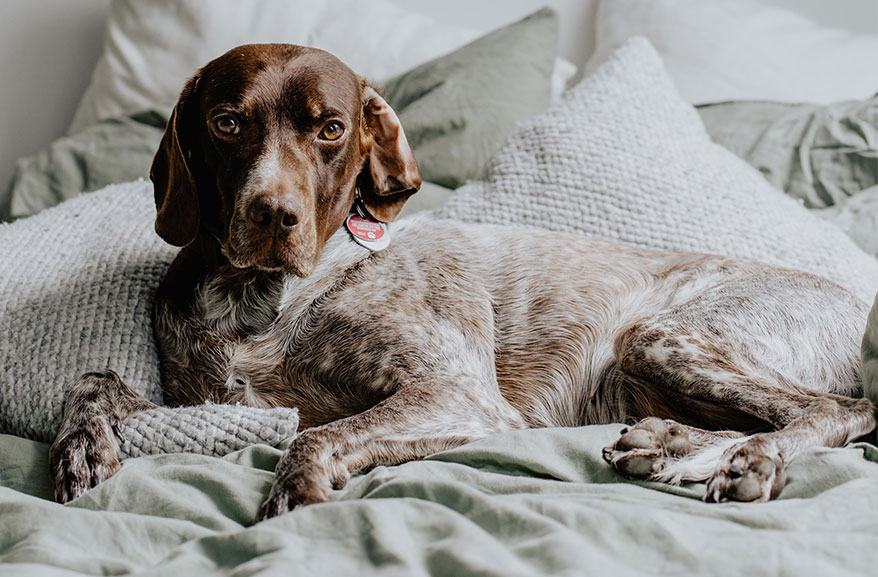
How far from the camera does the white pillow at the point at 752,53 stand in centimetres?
353

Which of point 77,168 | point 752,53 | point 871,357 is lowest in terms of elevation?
point 77,168

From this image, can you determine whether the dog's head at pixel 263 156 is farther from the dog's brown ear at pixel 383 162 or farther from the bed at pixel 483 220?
the bed at pixel 483 220

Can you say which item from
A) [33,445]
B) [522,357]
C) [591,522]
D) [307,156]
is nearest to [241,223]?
[307,156]

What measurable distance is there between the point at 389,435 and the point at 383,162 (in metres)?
0.78

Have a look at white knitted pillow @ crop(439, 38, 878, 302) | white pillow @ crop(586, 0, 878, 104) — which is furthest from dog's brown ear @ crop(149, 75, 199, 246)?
white pillow @ crop(586, 0, 878, 104)

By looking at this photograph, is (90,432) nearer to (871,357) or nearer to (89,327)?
(89,327)

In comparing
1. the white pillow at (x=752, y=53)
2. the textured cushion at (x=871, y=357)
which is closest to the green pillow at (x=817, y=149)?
the white pillow at (x=752, y=53)

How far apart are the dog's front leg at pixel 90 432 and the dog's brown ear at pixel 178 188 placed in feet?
1.19

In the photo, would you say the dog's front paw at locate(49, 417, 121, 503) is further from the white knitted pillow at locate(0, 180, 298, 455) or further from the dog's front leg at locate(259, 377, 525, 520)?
the dog's front leg at locate(259, 377, 525, 520)

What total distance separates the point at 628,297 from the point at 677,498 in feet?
3.08

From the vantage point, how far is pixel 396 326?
1.96 meters

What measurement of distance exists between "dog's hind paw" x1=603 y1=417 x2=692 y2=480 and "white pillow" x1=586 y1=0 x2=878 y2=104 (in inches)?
89.4

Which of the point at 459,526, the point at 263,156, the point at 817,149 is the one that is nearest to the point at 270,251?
the point at 263,156

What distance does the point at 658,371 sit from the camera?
6.35ft
